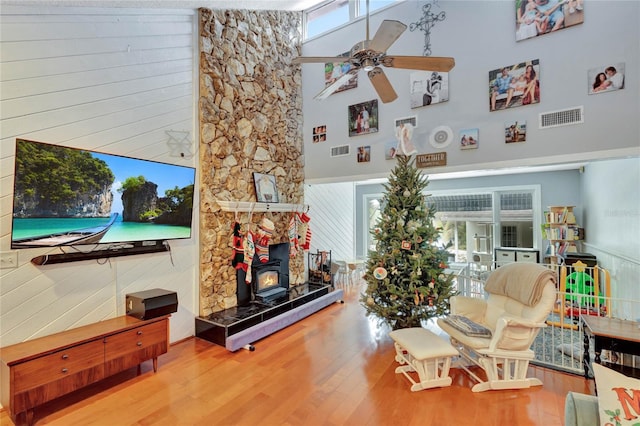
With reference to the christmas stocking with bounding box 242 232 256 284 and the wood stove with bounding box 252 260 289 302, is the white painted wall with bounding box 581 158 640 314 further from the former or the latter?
the christmas stocking with bounding box 242 232 256 284

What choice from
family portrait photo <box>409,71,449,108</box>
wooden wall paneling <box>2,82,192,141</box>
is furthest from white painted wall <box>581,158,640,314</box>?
wooden wall paneling <box>2,82,192,141</box>

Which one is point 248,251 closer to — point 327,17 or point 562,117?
point 562,117

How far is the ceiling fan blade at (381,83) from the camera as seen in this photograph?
277 cm

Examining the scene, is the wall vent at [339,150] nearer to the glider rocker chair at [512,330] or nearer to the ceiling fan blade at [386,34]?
the ceiling fan blade at [386,34]

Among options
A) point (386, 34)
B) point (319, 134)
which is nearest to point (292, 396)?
point (386, 34)

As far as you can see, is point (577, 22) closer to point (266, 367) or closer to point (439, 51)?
point (439, 51)

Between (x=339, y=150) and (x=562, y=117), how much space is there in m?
2.92

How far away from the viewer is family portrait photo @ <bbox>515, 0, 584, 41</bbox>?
319 cm

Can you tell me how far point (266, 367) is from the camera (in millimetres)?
2973

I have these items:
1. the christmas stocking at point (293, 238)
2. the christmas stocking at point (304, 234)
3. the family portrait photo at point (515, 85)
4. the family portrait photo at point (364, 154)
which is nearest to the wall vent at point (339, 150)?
the family portrait photo at point (364, 154)

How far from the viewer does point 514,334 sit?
2588mm

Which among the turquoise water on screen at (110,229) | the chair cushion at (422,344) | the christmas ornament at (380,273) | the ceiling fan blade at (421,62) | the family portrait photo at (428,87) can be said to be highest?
the family portrait photo at (428,87)

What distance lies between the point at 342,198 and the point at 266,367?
16.4ft

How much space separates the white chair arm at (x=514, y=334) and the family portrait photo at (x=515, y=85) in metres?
2.54
